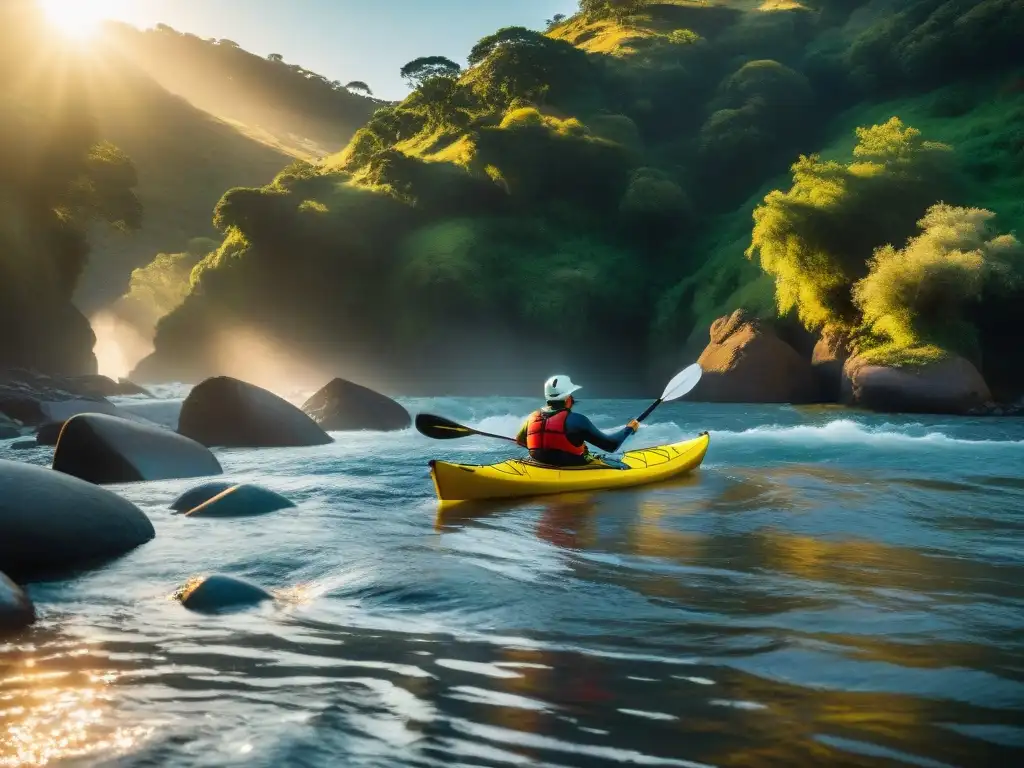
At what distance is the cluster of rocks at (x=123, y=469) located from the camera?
17.9ft

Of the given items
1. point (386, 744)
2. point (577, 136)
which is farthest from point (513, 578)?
point (577, 136)

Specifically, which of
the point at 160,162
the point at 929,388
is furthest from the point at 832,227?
the point at 160,162

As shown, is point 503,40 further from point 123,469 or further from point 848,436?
point 123,469

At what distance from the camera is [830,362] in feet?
85.3

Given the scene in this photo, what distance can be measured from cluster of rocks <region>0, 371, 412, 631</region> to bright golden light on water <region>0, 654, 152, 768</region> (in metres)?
1.00

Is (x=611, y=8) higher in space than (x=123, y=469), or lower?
higher

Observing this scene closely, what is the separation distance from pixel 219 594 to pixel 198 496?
3692mm

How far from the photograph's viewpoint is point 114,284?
98.8 meters

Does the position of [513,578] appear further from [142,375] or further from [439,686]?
[142,375]

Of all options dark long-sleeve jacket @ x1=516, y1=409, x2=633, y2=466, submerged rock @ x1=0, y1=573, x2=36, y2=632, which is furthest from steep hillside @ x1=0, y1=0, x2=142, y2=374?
submerged rock @ x1=0, y1=573, x2=36, y2=632

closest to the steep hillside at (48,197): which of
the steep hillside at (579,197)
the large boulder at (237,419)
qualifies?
the steep hillside at (579,197)

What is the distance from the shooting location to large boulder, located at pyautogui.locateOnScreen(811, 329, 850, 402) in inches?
1005

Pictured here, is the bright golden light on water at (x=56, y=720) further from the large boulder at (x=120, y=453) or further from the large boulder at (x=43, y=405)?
the large boulder at (x=43, y=405)

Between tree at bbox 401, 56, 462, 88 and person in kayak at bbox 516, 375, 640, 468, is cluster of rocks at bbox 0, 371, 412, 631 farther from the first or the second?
tree at bbox 401, 56, 462, 88
